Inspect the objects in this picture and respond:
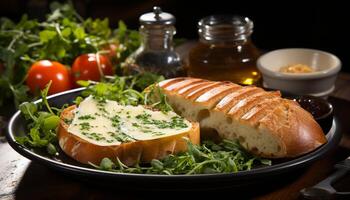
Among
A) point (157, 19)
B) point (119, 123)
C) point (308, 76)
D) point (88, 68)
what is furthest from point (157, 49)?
point (119, 123)

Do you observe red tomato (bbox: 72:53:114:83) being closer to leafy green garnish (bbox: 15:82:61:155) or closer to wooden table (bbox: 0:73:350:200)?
leafy green garnish (bbox: 15:82:61:155)

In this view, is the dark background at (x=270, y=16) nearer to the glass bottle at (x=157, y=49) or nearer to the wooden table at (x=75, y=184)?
the glass bottle at (x=157, y=49)

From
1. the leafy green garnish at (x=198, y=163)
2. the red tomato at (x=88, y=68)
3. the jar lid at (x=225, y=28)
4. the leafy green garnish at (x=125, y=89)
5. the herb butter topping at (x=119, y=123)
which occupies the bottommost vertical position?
the red tomato at (x=88, y=68)

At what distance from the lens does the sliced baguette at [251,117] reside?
6.48 ft

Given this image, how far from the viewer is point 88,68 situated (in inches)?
118

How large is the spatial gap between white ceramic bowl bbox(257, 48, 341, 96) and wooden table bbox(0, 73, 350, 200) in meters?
0.46

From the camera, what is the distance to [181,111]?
2.28 meters

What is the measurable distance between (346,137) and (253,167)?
54cm

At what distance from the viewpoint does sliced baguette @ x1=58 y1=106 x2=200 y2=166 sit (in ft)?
6.31

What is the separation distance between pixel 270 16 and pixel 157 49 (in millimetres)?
2462

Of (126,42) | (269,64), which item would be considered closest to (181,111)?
(269,64)

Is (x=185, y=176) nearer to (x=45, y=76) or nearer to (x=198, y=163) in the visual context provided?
(x=198, y=163)

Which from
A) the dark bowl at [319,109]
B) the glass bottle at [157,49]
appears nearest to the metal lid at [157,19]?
the glass bottle at [157,49]

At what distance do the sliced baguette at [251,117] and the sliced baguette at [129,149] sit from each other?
135 mm
